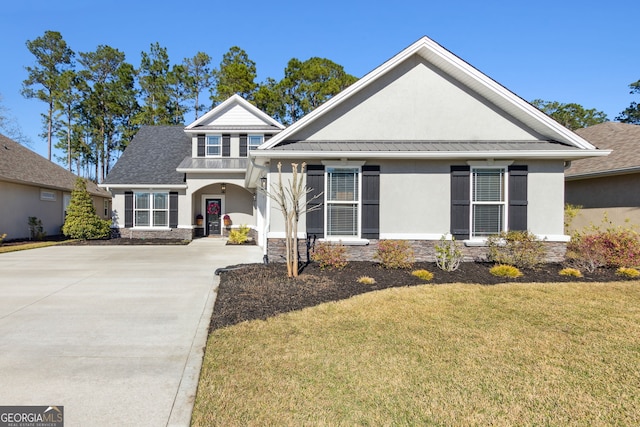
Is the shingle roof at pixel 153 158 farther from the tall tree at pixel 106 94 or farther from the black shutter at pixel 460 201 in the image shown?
the tall tree at pixel 106 94

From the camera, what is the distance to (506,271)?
301 inches

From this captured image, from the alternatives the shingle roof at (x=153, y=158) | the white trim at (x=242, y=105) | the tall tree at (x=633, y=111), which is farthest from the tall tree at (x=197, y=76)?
the tall tree at (x=633, y=111)

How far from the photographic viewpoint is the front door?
17.4 meters

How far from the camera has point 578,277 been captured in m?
7.50

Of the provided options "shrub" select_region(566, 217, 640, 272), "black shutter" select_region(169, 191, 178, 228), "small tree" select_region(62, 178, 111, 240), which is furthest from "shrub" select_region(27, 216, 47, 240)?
"shrub" select_region(566, 217, 640, 272)

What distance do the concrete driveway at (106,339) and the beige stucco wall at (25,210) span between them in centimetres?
882

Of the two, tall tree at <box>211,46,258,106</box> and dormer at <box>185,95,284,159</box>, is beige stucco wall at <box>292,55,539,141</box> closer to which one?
dormer at <box>185,95,284,159</box>

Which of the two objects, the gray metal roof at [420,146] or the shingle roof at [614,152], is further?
the shingle roof at [614,152]

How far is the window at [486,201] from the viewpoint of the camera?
351 inches

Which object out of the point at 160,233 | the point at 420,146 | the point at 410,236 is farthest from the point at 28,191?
the point at 420,146

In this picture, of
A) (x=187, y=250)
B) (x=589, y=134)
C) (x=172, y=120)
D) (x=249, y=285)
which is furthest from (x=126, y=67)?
(x=589, y=134)

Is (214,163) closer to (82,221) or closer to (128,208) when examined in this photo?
(128,208)

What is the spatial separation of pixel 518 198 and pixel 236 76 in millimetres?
26600

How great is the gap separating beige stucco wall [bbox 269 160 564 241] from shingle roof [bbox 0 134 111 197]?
1497cm
